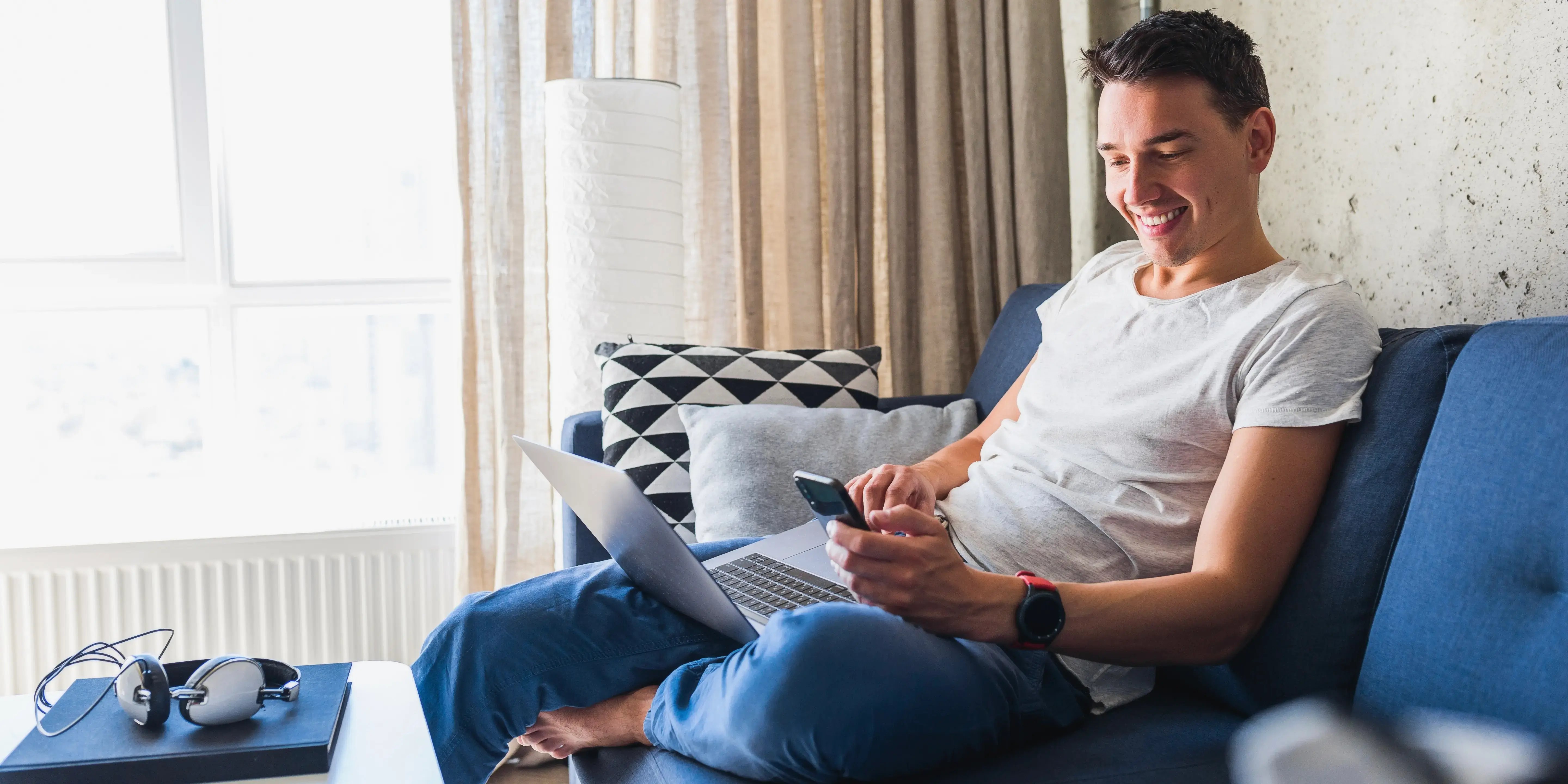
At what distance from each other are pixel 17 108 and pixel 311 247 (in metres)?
0.64

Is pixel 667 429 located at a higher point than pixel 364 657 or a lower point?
higher

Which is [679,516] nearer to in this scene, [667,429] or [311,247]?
[667,429]

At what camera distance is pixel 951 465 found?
1.52 m

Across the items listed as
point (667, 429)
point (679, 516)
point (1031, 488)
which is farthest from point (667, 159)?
point (1031, 488)

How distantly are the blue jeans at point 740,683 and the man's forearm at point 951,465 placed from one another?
0.38m

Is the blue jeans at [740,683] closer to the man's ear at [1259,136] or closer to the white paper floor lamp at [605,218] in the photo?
the man's ear at [1259,136]

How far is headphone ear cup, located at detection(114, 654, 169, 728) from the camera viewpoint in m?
0.92

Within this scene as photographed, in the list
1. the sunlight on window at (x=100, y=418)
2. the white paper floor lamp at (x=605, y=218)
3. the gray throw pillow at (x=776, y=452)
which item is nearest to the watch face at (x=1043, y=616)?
the gray throw pillow at (x=776, y=452)

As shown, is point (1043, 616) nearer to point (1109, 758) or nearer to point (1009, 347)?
point (1109, 758)

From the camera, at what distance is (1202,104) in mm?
1232

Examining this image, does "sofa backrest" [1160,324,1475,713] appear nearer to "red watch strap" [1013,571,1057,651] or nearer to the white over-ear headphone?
A: "red watch strap" [1013,571,1057,651]

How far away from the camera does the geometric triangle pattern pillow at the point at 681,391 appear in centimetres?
180

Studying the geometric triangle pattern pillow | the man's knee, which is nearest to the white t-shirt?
the man's knee

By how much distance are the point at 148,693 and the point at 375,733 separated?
0.61ft
